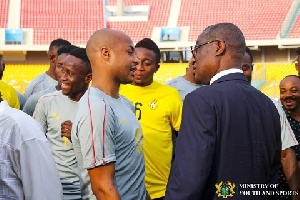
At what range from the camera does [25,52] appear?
33.4 metres

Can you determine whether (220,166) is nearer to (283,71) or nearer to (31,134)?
(31,134)

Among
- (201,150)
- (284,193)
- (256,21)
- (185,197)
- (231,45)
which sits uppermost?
(256,21)

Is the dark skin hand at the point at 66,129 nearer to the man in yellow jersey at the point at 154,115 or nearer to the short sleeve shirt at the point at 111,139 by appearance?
the short sleeve shirt at the point at 111,139

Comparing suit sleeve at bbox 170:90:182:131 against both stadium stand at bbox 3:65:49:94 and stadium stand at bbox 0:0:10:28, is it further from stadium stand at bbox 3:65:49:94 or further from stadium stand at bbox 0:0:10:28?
stadium stand at bbox 0:0:10:28

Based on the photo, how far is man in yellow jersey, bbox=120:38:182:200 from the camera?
15.9ft

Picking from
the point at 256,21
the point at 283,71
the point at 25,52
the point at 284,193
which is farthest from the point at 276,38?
the point at 284,193

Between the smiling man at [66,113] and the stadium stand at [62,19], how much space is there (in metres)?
29.5

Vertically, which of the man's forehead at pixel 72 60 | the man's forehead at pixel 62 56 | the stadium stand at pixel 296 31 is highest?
the stadium stand at pixel 296 31

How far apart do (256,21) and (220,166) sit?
32.6 meters

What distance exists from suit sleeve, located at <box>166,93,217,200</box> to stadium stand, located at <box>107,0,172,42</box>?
3145cm

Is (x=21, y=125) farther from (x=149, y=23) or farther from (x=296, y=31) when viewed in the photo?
(x=149, y=23)

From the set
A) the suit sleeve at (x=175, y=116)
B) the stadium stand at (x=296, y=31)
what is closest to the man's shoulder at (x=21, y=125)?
the suit sleeve at (x=175, y=116)

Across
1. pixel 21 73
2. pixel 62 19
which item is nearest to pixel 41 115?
pixel 21 73

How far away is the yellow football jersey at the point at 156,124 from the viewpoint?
4832mm
